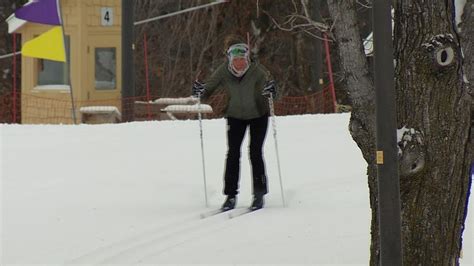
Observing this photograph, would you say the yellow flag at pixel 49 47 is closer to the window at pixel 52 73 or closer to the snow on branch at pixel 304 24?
the window at pixel 52 73

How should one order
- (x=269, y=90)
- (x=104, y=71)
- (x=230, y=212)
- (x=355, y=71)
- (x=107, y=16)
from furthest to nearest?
1. (x=104, y=71)
2. (x=107, y=16)
3. (x=269, y=90)
4. (x=230, y=212)
5. (x=355, y=71)

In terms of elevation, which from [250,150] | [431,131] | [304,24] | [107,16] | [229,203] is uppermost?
[107,16]

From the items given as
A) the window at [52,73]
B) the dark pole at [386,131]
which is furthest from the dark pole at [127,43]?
the dark pole at [386,131]

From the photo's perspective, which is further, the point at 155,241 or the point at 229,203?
the point at 229,203

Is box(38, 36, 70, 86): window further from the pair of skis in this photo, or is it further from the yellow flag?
the pair of skis

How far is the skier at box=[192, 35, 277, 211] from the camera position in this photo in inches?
315

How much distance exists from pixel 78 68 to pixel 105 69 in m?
0.70

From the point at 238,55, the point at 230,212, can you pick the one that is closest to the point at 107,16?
the point at 238,55

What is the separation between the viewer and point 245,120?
8070mm

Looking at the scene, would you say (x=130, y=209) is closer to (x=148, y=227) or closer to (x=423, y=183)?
(x=148, y=227)

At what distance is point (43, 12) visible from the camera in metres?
18.6

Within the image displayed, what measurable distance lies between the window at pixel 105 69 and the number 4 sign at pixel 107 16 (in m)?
0.59

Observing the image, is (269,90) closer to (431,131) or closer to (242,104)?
(242,104)

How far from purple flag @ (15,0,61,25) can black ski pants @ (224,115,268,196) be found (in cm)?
1116
